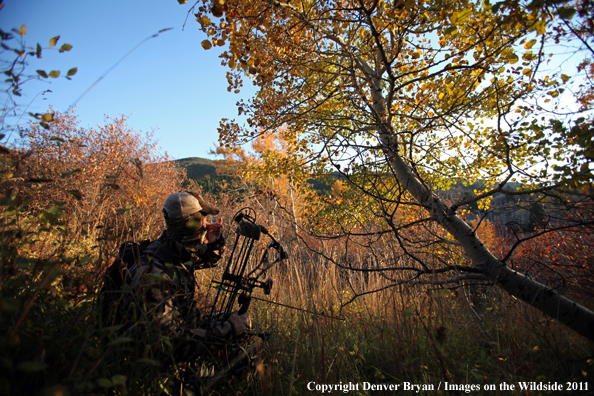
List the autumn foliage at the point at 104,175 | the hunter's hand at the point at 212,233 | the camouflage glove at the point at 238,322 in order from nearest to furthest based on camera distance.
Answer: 1. the camouflage glove at the point at 238,322
2. the hunter's hand at the point at 212,233
3. the autumn foliage at the point at 104,175

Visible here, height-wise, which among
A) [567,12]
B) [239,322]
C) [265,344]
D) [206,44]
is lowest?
[265,344]

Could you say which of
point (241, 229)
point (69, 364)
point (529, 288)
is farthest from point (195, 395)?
point (529, 288)

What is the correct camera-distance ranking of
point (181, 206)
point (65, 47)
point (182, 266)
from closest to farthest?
point (65, 47), point (182, 266), point (181, 206)

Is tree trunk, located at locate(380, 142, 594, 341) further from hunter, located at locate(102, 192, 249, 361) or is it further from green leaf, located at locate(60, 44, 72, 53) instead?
green leaf, located at locate(60, 44, 72, 53)

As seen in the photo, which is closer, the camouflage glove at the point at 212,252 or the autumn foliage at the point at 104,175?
the camouflage glove at the point at 212,252

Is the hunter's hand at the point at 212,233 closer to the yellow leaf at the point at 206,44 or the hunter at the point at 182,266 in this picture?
the hunter at the point at 182,266

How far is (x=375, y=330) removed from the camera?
2.50m

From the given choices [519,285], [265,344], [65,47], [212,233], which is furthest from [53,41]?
[519,285]

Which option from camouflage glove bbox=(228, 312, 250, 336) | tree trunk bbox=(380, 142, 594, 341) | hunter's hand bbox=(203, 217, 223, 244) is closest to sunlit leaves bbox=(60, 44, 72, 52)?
hunter's hand bbox=(203, 217, 223, 244)

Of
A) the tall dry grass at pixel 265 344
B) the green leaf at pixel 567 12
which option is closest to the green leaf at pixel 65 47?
the tall dry grass at pixel 265 344

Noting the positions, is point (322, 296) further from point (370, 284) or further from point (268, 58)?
point (268, 58)

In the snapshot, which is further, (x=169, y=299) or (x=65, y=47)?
(x=169, y=299)

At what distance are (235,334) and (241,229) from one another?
0.78 m

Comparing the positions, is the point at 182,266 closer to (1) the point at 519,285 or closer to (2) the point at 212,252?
(2) the point at 212,252
